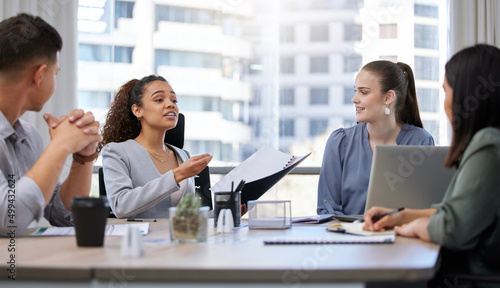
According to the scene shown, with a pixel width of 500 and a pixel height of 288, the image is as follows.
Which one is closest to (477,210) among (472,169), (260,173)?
(472,169)

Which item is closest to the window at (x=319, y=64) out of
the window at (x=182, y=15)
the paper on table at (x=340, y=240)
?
the window at (x=182, y=15)

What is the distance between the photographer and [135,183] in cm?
234

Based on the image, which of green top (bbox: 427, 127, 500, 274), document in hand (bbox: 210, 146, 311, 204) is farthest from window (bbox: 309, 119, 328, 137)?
green top (bbox: 427, 127, 500, 274)

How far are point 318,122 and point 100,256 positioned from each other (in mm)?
2837

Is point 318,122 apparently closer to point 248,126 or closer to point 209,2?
point 248,126

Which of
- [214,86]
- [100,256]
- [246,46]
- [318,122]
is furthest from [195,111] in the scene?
[100,256]

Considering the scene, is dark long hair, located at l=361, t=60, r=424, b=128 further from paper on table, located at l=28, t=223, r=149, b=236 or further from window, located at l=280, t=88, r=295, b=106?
paper on table, located at l=28, t=223, r=149, b=236

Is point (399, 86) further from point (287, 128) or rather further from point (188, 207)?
point (188, 207)

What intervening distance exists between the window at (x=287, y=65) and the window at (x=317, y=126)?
386 mm

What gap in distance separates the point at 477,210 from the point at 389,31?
280 centimetres

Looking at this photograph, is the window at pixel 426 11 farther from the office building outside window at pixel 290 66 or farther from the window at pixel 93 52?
the window at pixel 93 52

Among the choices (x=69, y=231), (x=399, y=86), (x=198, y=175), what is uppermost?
(x=399, y=86)

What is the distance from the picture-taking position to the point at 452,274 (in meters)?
1.35

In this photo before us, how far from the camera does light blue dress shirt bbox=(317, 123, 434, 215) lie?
2488 millimetres
